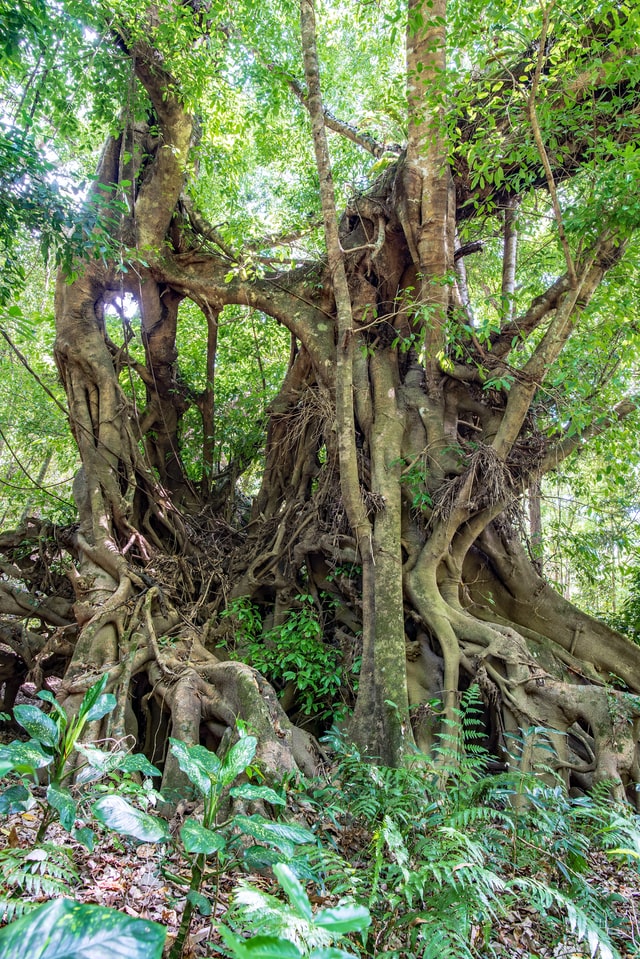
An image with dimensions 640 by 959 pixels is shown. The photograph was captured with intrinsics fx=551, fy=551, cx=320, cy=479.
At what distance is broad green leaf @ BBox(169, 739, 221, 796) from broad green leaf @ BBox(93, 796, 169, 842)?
167 millimetres

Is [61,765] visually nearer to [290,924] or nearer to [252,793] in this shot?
[252,793]

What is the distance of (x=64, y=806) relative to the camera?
66.9 inches

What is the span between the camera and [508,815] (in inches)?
107

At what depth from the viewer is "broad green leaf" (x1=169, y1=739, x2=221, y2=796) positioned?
183 cm

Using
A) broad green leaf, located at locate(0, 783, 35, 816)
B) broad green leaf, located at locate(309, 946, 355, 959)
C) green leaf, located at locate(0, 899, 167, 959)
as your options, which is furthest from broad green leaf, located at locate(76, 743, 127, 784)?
broad green leaf, located at locate(309, 946, 355, 959)

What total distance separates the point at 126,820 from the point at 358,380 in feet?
15.2

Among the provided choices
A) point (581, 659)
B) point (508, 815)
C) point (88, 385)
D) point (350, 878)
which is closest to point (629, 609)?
point (581, 659)

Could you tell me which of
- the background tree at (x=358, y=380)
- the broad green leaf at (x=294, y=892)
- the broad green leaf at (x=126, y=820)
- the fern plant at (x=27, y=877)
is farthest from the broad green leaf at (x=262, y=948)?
the background tree at (x=358, y=380)

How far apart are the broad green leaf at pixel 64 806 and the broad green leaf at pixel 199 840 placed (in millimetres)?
Answer: 354

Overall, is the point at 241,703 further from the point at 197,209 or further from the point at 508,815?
the point at 197,209

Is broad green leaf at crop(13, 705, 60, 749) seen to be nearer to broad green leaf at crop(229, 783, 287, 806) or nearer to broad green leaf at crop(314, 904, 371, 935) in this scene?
broad green leaf at crop(229, 783, 287, 806)

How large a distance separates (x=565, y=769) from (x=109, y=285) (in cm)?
652

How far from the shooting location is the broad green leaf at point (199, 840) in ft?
5.12

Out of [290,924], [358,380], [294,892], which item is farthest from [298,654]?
[294,892]
